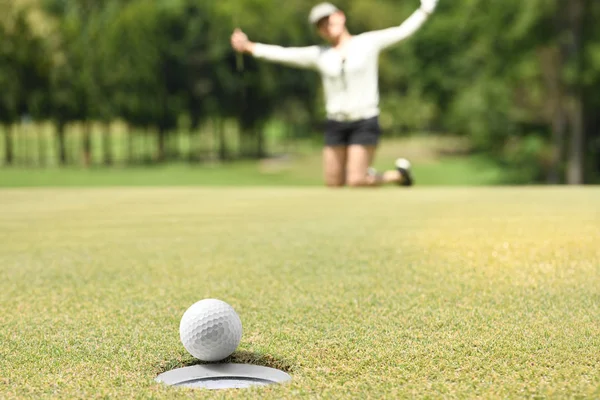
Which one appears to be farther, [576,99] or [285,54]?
[576,99]

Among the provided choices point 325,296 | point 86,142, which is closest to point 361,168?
point 325,296

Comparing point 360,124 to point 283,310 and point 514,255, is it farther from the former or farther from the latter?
point 283,310

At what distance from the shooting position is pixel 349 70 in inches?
434

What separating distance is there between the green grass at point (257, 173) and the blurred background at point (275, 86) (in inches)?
6.6

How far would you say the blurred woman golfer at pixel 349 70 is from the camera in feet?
36.0

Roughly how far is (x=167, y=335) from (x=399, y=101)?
184 ft

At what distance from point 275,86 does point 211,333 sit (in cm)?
4446

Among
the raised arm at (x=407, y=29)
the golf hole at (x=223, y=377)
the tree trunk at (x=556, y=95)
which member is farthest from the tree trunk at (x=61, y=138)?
the golf hole at (x=223, y=377)

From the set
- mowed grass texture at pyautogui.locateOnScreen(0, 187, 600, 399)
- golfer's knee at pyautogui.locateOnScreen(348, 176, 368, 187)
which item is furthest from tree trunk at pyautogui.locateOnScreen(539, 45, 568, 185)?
golfer's knee at pyautogui.locateOnScreen(348, 176, 368, 187)

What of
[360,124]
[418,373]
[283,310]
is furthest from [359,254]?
[360,124]

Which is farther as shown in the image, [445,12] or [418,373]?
[445,12]

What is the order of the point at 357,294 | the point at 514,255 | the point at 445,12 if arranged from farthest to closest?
the point at 445,12, the point at 514,255, the point at 357,294

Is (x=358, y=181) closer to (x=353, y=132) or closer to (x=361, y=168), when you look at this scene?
(x=361, y=168)

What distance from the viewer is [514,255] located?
709 centimetres
